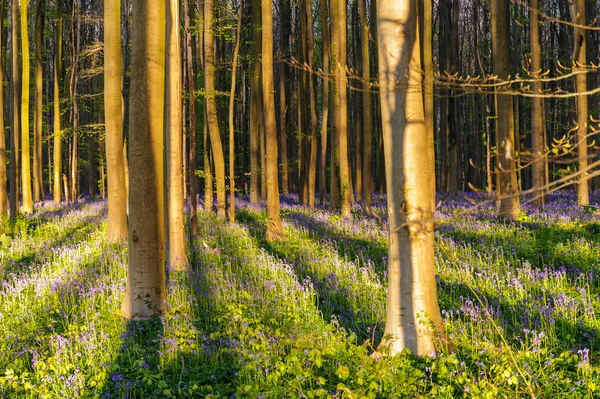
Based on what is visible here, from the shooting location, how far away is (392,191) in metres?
5.21

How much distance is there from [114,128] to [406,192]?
9.17m

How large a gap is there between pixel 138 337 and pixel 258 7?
47.2ft

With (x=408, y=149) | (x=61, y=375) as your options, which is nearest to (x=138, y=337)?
(x=61, y=375)

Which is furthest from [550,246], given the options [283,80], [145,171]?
[283,80]

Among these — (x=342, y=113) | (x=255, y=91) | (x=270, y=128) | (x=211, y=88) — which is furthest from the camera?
(x=255, y=91)

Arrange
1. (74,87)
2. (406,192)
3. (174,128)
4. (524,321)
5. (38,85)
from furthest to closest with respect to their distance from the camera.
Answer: (74,87) → (38,85) → (174,128) → (524,321) → (406,192)

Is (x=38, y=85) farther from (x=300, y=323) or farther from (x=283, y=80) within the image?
(x=300, y=323)

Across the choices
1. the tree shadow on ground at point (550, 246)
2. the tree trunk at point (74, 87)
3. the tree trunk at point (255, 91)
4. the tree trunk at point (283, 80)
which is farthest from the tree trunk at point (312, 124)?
the tree trunk at point (74, 87)

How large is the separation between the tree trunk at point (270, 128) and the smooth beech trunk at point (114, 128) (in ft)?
11.9

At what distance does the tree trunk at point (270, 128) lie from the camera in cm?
1328

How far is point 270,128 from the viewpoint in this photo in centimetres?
1372

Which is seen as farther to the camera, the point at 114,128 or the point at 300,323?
the point at 114,128

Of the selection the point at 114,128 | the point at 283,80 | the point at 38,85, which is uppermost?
the point at 283,80

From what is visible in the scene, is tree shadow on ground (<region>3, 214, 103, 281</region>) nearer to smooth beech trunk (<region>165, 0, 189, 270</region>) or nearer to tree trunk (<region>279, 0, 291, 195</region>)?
smooth beech trunk (<region>165, 0, 189, 270</region>)
